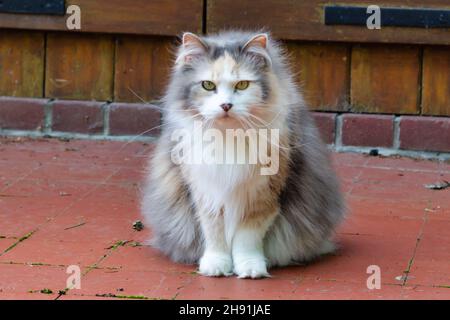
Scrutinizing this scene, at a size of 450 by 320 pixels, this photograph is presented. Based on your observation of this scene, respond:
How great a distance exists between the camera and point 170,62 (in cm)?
636

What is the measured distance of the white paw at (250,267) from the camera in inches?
155

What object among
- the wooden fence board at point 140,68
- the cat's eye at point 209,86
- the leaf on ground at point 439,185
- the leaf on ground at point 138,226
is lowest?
the leaf on ground at point 138,226

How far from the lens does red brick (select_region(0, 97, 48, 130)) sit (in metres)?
6.44

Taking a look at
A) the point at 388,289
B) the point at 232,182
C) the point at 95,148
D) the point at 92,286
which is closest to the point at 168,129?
the point at 232,182

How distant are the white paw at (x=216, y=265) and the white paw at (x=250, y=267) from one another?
0.03 meters

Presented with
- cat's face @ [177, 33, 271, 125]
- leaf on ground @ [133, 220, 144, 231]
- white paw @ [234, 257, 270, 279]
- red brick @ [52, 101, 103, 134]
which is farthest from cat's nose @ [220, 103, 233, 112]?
red brick @ [52, 101, 103, 134]

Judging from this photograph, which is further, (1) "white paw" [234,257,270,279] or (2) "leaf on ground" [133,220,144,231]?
(2) "leaf on ground" [133,220,144,231]

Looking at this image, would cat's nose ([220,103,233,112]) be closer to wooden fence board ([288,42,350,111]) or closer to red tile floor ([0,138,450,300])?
red tile floor ([0,138,450,300])

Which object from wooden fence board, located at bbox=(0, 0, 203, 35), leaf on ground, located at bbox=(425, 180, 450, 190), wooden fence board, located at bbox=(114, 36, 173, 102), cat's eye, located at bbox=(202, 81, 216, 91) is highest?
wooden fence board, located at bbox=(0, 0, 203, 35)

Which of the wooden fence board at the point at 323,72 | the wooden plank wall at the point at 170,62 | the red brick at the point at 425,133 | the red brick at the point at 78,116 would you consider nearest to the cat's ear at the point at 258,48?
the wooden plank wall at the point at 170,62

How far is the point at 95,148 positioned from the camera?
6250 millimetres

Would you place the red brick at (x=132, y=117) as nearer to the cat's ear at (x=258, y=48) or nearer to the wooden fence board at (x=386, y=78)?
the wooden fence board at (x=386, y=78)

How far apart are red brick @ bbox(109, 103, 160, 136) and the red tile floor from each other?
0.49 feet

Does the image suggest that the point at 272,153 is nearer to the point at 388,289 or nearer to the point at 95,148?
the point at 388,289
